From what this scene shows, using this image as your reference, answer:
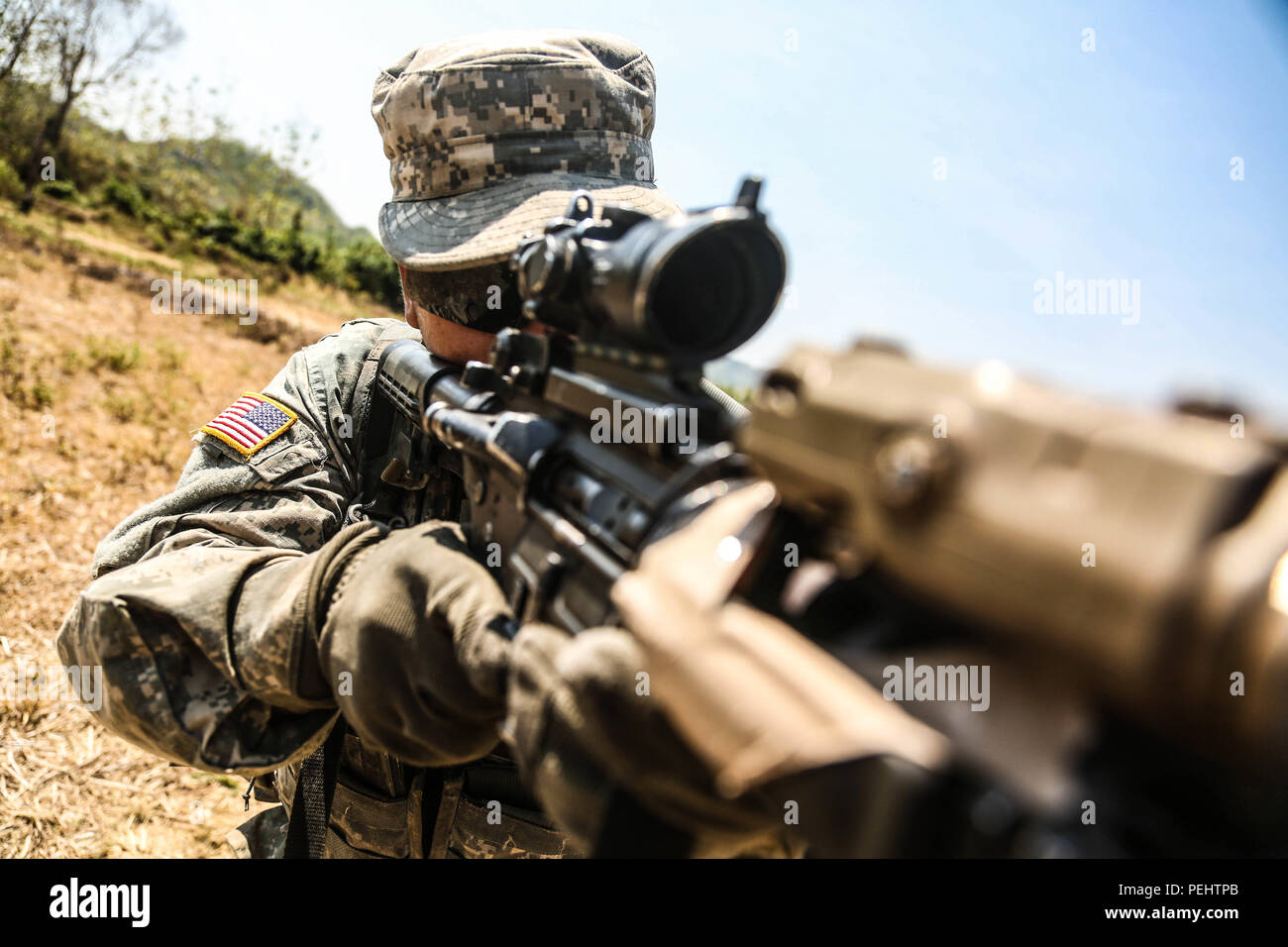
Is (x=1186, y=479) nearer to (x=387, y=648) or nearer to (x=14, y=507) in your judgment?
(x=387, y=648)

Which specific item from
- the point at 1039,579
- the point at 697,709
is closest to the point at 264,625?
the point at 697,709

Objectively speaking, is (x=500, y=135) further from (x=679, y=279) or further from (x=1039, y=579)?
(x=1039, y=579)

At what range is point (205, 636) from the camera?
7.32 feet

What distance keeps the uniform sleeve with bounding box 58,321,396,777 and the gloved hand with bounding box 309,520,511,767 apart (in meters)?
0.22

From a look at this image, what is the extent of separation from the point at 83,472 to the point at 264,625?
6099 mm

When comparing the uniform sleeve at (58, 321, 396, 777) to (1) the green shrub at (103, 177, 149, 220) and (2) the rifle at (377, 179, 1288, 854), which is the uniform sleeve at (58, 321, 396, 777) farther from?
(1) the green shrub at (103, 177, 149, 220)

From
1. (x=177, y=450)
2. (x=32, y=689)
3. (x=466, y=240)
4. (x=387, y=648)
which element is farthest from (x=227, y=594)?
(x=177, y=450)

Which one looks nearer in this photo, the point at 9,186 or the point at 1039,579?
the point at 1039,579

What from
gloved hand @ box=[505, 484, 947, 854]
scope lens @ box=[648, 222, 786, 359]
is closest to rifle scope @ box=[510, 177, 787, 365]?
scope lens @ box=[648, 222, 786, 359]

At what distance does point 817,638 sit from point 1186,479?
491 millimetres

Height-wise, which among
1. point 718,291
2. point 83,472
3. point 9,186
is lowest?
point 83,472

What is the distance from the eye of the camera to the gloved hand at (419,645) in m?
1.67

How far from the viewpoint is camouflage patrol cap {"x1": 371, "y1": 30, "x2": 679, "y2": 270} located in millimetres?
2814
